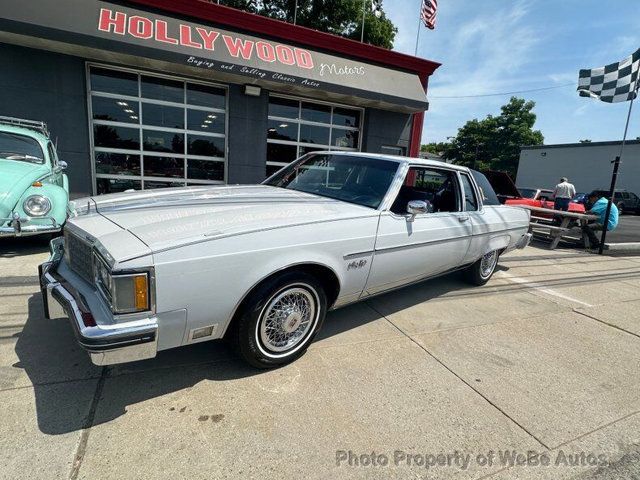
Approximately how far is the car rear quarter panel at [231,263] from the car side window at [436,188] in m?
1.45

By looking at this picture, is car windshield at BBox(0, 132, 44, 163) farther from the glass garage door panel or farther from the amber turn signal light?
the amber turn signal light

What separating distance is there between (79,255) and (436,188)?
3871 mm

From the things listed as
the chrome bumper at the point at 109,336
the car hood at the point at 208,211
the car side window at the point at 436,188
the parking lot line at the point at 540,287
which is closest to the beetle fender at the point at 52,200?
the car hood at the point at 208,211

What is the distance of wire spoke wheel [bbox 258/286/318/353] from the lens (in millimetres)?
2500

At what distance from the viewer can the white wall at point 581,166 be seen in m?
24.9

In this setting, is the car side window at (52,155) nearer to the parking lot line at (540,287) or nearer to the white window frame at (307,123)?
the white window frame at (307,123)

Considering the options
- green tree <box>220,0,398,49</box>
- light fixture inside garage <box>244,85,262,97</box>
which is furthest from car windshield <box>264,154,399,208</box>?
green tree <box>220,0,398,49</box>

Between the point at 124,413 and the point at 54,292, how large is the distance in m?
0.88

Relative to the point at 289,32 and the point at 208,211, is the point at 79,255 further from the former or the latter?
the point at 289,32

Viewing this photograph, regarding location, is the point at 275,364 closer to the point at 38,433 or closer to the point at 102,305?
the point at 102,305

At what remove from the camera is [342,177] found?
145 inches

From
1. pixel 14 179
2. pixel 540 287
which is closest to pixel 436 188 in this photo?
pixel 540 287

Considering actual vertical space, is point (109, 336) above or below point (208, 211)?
below

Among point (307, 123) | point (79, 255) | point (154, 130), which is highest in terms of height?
point (307, 123)
